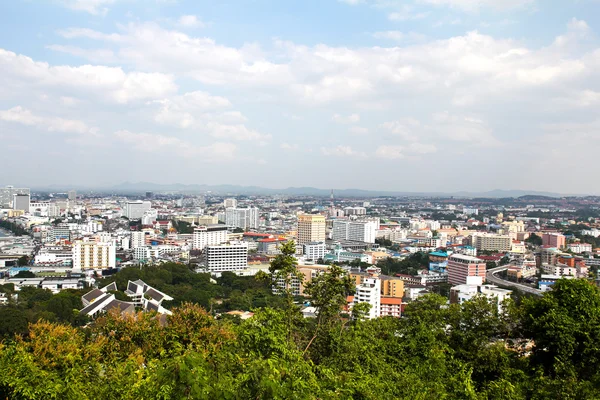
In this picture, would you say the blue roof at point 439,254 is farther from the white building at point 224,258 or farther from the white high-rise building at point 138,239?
the white high-rise building at point 138,239

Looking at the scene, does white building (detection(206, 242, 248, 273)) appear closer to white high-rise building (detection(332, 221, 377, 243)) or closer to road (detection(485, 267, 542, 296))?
road (detection(485, 267, 542, 296))

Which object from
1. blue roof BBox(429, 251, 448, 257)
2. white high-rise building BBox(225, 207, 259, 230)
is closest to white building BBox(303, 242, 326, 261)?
blue roof BBox(429, 251, 448, 257)

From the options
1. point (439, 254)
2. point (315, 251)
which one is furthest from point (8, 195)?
point (439, 254)

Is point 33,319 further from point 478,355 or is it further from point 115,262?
point 115,262

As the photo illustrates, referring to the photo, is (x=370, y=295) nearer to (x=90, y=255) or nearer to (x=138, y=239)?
(x=90, y=255)

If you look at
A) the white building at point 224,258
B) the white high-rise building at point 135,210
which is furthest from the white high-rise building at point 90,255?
the white high-rise building at point 135,210
